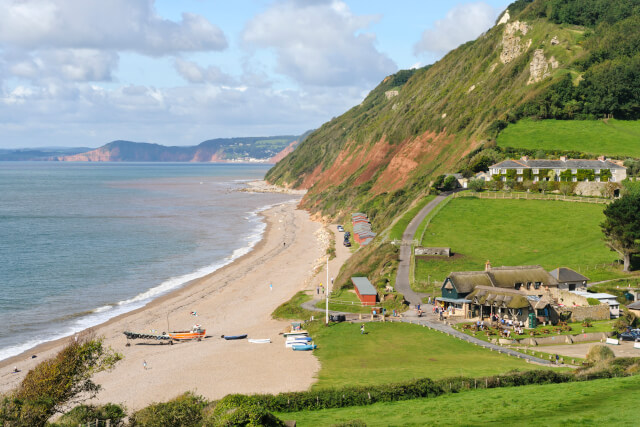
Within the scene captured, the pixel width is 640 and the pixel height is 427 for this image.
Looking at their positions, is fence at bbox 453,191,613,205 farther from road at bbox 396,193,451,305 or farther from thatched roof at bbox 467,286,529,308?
thatched roof at bbox 467,286,529,308

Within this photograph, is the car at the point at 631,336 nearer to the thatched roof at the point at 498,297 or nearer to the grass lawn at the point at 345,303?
the thatched roof at the point at 498,297

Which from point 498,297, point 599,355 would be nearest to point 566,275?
point 498,297

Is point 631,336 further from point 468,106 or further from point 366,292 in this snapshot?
point 468,106

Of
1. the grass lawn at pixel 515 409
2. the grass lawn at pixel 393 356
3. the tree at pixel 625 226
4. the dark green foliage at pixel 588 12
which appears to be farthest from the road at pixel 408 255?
the dark green foliage at pixel 588 12

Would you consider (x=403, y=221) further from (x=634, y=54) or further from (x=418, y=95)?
(x=418, y=95)

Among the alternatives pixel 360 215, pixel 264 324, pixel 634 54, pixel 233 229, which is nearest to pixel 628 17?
pixel 634 54
